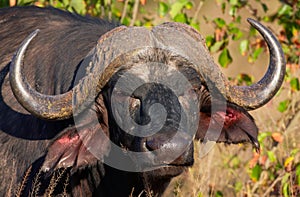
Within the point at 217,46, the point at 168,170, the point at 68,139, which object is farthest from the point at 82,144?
the point at 217,46

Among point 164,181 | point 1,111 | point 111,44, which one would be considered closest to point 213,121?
point 164,181

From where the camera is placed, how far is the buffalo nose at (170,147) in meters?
4.44

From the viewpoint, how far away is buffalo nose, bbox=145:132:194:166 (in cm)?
444

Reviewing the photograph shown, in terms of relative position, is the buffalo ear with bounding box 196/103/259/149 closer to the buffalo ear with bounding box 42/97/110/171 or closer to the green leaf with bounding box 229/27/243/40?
the buffalo ear with bounding box 42/97/110/171

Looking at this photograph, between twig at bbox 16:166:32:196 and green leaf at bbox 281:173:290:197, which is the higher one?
twig at bbox 16:166:32:196

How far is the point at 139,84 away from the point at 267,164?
3614 mm

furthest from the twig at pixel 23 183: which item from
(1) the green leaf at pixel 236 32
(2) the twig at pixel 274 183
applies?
(1) the green leaf at pixel 236 32

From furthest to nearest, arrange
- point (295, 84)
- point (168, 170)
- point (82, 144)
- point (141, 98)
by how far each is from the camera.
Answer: point (295, 84) → point (82, 144) → point (141, 98) → point (168, 170)

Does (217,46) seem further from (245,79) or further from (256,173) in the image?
(256,173)

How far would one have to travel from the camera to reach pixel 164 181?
5203 millimetres

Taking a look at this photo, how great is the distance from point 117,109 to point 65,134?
355 millimetres

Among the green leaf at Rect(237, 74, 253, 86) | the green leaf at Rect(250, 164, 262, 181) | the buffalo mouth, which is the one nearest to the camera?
the buffalo mouth

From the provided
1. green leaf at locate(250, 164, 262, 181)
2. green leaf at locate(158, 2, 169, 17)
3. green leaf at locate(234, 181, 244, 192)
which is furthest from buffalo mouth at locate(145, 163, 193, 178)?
green leaf at locate(234, 181, 244, 192)

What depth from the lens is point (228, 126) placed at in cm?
544
